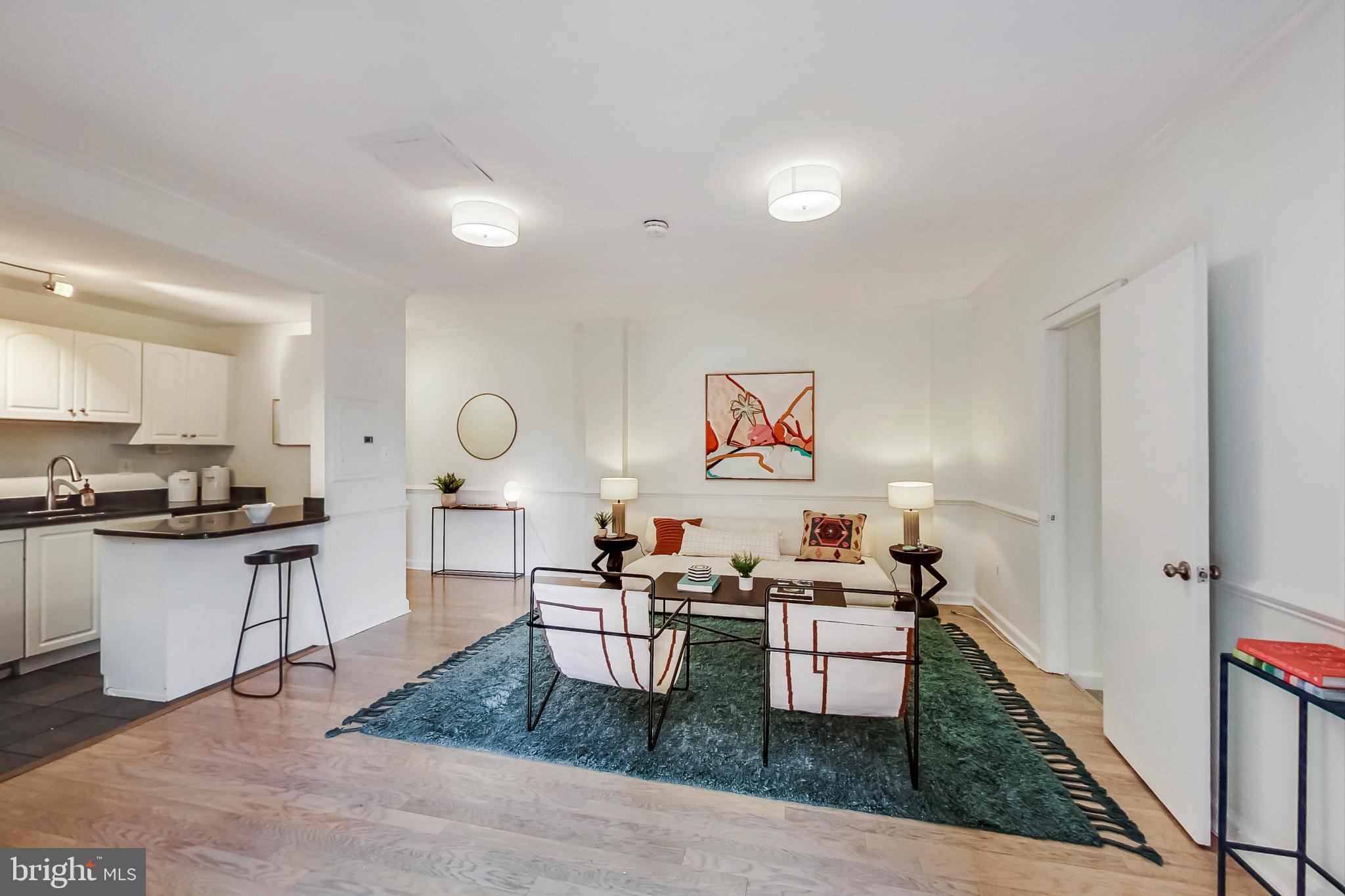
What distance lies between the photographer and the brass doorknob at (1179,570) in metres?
1.92

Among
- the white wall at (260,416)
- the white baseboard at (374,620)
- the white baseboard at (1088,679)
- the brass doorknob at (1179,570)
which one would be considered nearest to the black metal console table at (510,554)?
the white baseboard at (374,620)

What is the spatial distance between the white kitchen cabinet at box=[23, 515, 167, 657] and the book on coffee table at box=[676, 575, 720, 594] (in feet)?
12.3

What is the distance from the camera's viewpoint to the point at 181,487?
474 cm

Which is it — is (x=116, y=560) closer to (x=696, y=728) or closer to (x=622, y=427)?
(x=696, y=728)

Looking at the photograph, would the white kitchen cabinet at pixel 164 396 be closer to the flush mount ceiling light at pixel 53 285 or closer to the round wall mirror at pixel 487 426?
the flush mount ceiling light at pixel 53 285

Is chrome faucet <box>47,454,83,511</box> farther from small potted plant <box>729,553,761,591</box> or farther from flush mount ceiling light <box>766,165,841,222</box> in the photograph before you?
flush mount ceiling light <box>766,165,841,222</box>

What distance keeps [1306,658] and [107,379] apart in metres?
6.70

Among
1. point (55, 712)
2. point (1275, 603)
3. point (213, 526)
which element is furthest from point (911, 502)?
point (55, 712)

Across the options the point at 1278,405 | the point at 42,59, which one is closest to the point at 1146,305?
the point at 1278,405

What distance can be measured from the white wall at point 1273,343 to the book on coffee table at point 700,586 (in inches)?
90.4

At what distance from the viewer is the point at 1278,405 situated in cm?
175

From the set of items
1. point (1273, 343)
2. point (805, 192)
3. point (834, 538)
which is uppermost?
point (805, 192)

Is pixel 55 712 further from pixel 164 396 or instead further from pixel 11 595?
pixel 164 396

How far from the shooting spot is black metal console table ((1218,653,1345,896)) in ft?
4.61
